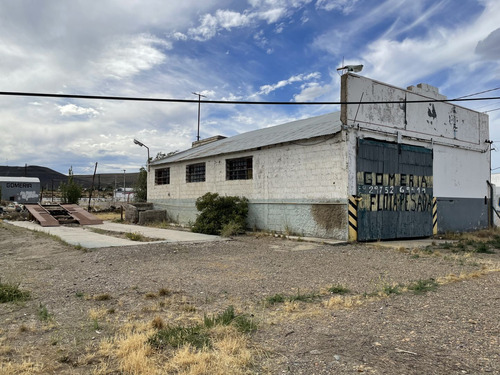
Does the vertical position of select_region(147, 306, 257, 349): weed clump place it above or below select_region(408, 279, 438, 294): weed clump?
above

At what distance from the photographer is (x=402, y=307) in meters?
5.15

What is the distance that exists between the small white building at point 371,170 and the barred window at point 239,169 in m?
0.05

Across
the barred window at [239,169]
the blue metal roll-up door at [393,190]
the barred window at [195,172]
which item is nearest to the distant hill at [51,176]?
the barred window at [195,172]

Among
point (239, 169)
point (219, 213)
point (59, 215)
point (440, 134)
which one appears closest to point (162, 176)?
point (59, 215)

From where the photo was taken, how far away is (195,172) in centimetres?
2070

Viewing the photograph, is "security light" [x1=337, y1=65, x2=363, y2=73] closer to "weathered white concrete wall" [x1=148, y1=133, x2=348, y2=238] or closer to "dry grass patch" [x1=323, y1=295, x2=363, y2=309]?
"weathered white concrete wall" [x1=148, y1=133, x2=348, y2=238]

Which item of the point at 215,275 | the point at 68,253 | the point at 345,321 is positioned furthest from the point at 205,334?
the point at 68,253

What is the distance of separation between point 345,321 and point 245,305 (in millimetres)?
1436

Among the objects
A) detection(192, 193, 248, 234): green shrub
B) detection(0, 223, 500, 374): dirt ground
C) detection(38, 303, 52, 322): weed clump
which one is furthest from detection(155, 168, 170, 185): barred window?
detection(38, 303, 52, 322): weed clump

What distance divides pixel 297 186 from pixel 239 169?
405 cm

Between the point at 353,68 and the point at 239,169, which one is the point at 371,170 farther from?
the point at 239,169

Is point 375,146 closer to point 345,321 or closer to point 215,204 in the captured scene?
point 215,204

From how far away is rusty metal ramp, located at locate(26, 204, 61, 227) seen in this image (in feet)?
63.2

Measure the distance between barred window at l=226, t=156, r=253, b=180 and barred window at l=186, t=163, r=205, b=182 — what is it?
2.15m
